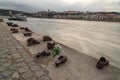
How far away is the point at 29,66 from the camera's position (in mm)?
4938

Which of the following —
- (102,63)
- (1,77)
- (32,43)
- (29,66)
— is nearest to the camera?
(1,77)

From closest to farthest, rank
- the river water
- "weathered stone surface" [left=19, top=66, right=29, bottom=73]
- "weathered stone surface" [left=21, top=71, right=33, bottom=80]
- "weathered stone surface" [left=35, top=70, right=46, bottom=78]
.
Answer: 1. "weathered stone surface" [left=21, top=71, right=33, bottom=80]
2. "weathered stone surface" [left=35, top=70, right=46, bottom=78]
3. "weathered stone surface" [left=19, top=66, right=29, bottom=73]
4. the river water

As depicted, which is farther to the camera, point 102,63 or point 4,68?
point 102,63

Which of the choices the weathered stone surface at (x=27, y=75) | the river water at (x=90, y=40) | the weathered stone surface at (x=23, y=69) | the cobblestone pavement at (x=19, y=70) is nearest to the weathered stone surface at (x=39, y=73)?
the cobblestone pavement at (x=19, y=70)

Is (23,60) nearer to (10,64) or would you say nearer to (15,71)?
(10,64)

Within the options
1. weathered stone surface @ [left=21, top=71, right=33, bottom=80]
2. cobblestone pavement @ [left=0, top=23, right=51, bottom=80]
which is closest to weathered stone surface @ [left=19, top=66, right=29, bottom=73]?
cobblestone pavement @ [left=0, top=23, right=51, bottom=80]

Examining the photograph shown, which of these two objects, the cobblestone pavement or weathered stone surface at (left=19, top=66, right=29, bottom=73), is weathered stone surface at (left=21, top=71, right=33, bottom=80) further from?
weathered stone surface at (left=19, top=66, right=29, bottom=73)

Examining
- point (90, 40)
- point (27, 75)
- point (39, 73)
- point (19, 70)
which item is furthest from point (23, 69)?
point (90, 40)

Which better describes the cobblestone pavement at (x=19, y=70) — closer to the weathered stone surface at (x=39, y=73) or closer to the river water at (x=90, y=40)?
→ the weathered stone surface at (x=39, y=73)

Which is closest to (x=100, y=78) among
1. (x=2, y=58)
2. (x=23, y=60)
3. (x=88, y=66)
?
(x=88, y=66)

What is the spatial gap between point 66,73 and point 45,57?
1.63m

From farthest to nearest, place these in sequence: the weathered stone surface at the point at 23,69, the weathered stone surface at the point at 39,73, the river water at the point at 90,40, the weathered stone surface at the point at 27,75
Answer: the river water at the point at 90,40
the weathered stone surface at the point at 23,69
the weathered stone surface at the point at 39,73
the weathered stone surface at the point at 27,75

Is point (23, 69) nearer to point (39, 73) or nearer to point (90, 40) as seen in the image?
point (39, 73)

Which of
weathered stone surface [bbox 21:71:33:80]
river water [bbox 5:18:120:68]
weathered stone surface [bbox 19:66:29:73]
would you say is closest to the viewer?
weathered stone surface [bbox 21:71:33:80]
